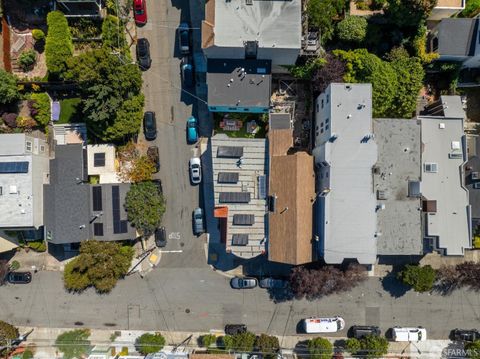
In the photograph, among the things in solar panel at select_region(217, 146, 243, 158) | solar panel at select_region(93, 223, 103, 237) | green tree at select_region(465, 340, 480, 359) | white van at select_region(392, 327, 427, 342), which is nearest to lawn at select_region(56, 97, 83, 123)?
solar panel at select_region(93, 223, 103, 237)

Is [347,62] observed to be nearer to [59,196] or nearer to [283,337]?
[283,337]

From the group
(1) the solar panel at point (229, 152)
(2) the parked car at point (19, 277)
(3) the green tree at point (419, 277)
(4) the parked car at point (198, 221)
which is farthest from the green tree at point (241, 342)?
(2) the parked car at point (19, 277)

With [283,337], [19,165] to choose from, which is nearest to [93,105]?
[19,165]

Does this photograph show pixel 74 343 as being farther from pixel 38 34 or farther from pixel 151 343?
pixel 38 34

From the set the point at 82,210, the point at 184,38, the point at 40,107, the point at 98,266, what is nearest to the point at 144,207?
the point at 82,210

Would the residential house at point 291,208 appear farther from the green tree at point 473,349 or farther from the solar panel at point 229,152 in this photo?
the green tree at point 473,349
